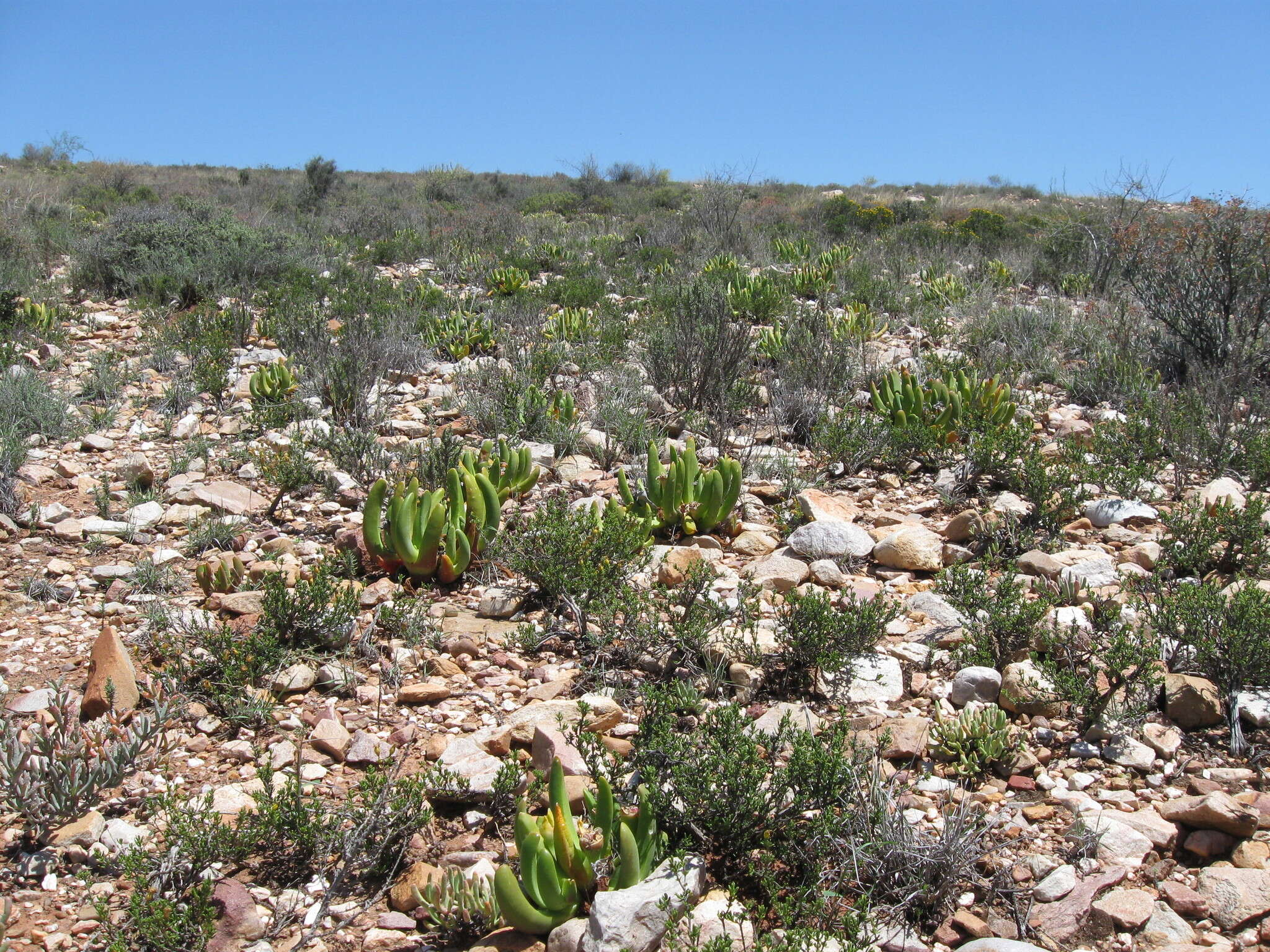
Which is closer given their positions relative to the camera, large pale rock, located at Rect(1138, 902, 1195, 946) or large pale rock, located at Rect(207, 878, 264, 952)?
large pale rock, located at Rect(1138, 902, 1195, 946)

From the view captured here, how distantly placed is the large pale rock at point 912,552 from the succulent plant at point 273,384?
4.40 m

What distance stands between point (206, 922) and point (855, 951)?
158cm

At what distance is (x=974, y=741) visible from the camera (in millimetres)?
2883

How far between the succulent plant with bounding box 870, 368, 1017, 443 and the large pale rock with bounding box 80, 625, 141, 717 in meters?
4.50

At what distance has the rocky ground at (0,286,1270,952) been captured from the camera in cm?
228

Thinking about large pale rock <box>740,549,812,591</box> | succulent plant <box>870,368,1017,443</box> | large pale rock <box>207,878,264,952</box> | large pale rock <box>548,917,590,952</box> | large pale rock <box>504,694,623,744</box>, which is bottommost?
large pale rock <box>207,878,264,952</box>

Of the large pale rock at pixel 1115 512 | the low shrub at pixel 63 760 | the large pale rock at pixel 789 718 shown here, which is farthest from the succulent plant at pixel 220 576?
the large pale rock at pixel 1115 512

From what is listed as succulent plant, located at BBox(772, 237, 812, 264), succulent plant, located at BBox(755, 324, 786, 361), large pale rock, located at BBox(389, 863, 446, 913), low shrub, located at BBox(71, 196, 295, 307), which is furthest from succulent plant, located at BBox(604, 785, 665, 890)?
succulent plant, located at BBox(772, 237, 812, 264)

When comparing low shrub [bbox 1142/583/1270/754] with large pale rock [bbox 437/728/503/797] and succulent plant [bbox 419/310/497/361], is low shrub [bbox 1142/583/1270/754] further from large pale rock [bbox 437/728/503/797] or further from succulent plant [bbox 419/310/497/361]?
succulent plant [bbox 419/310/497/361]

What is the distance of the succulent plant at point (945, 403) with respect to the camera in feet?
19.2

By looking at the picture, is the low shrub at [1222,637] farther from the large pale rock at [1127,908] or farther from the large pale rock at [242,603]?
the large pale rock at [242,603]

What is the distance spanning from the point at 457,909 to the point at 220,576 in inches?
84.9

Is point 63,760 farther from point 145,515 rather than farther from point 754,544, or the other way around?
point 754,544

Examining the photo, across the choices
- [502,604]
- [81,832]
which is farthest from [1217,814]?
[81,832]
